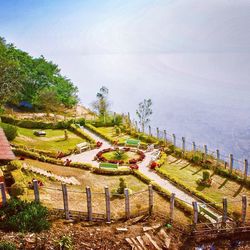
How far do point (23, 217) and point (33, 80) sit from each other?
5317 centimetres

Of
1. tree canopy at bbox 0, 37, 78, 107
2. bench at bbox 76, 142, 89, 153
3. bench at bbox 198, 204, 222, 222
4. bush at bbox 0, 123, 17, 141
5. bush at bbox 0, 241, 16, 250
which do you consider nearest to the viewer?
bush at bbox 0, 241, 16, 250

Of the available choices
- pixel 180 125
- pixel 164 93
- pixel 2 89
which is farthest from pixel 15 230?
pixel 164 93

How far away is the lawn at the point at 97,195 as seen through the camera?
21948 mm

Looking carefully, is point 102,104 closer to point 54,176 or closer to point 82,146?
point 82,146

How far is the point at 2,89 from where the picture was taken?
52.4 meters

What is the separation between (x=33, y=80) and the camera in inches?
2648

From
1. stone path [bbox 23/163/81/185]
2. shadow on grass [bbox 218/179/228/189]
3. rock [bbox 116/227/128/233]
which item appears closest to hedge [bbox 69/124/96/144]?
stone path [bbox 23/163/81/185]

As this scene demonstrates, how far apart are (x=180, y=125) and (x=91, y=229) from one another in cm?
9561

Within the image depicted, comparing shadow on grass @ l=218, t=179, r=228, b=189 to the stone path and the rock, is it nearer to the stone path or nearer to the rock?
the stone path

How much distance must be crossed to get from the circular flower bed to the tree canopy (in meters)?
23.7

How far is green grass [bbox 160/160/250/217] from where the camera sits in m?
27.7

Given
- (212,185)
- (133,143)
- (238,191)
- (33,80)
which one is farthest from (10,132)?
(33,80)

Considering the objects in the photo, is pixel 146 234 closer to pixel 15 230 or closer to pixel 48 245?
pixel 48 245

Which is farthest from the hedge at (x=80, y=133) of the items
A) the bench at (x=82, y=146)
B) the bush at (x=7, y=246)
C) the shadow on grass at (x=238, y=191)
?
the bush at (x=7, y=246)
